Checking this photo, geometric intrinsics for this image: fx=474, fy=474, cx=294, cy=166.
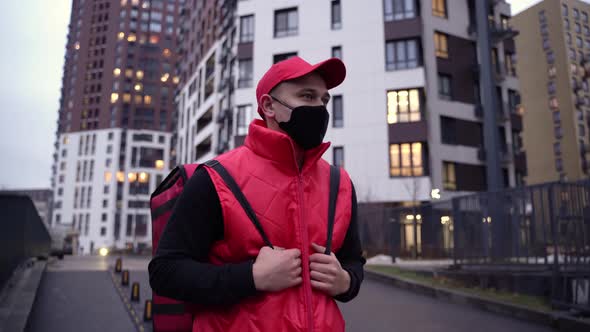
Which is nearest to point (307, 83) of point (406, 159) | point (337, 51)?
point (406, 159)

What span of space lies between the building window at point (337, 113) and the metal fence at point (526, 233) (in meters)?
18.0

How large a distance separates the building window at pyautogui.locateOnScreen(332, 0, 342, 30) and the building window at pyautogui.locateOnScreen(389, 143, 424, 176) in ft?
33.4

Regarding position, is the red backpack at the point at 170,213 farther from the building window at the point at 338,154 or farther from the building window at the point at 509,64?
the building window at the point at 509,64

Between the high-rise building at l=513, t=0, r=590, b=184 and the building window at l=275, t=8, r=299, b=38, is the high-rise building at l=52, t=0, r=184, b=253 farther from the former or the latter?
the high-rise building at l=513, t=0, r=590, b=184

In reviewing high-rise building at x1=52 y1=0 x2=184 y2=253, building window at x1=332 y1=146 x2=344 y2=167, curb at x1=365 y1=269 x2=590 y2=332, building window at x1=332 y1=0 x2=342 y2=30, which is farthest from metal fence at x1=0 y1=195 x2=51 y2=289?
high-rise building at x1=52 y1=0 x2=184 y2=253

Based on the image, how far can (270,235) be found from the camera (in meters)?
2.08

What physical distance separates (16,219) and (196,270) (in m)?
11.5

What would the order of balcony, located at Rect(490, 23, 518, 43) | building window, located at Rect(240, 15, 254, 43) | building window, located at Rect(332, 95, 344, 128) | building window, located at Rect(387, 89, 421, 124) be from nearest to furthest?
building window, located at Rect(387, 89, 421, 124), building window, located at Rect(332, 95, 344, 128), balcony, located at Rect(490, 23, 518, 43), building window, located at Rect(240, 15, 254, 43)

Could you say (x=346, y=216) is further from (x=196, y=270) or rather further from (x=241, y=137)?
(x=241, y=137)

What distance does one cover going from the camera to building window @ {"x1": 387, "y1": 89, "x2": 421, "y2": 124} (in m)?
32.8

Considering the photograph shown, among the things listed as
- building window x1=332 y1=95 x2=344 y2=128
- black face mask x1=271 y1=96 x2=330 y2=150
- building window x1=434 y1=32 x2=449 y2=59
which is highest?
building window x1=434 y1=32 x2=449 y2=59

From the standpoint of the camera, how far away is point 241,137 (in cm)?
3719

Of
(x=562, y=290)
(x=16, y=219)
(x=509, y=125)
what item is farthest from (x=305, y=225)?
(x=509, y=125)

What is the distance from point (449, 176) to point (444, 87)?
6716 millimetres
